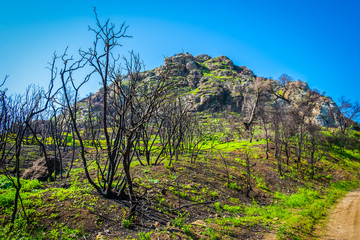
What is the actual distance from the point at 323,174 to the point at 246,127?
52.3 feet

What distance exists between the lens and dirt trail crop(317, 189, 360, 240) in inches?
242

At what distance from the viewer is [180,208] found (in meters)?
6.26

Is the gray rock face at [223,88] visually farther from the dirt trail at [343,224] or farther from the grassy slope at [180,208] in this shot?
the grassy slope at [180,208]

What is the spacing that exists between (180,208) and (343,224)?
257 inches

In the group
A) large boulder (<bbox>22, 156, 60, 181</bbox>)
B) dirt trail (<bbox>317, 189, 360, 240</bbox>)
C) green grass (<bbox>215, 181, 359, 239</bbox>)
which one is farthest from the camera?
large boulder (<bbox>22, 156, 60, 181</bbox>)

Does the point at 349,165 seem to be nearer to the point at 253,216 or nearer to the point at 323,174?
the point at 323,174

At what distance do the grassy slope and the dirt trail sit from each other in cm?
43

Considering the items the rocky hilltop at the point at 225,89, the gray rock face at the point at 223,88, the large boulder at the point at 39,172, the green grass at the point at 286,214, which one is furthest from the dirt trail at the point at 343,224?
the gray rock face at the point at 223,88

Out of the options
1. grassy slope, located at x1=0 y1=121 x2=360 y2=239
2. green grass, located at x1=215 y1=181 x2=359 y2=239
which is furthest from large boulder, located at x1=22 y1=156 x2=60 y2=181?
green grass, located at x1=215 y1=181 x2=359 y2=239

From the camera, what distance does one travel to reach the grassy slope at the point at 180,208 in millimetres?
4828

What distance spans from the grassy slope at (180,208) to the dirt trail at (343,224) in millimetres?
429

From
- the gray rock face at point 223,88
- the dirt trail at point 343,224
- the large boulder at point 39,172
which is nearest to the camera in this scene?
the dirt trail at point 343,224

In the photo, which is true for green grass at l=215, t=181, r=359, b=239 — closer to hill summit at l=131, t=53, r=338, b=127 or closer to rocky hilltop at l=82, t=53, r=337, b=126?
hill summit at l=131, t=53, r=338, b=127

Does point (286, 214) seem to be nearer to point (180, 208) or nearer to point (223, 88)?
point (180, 208)
